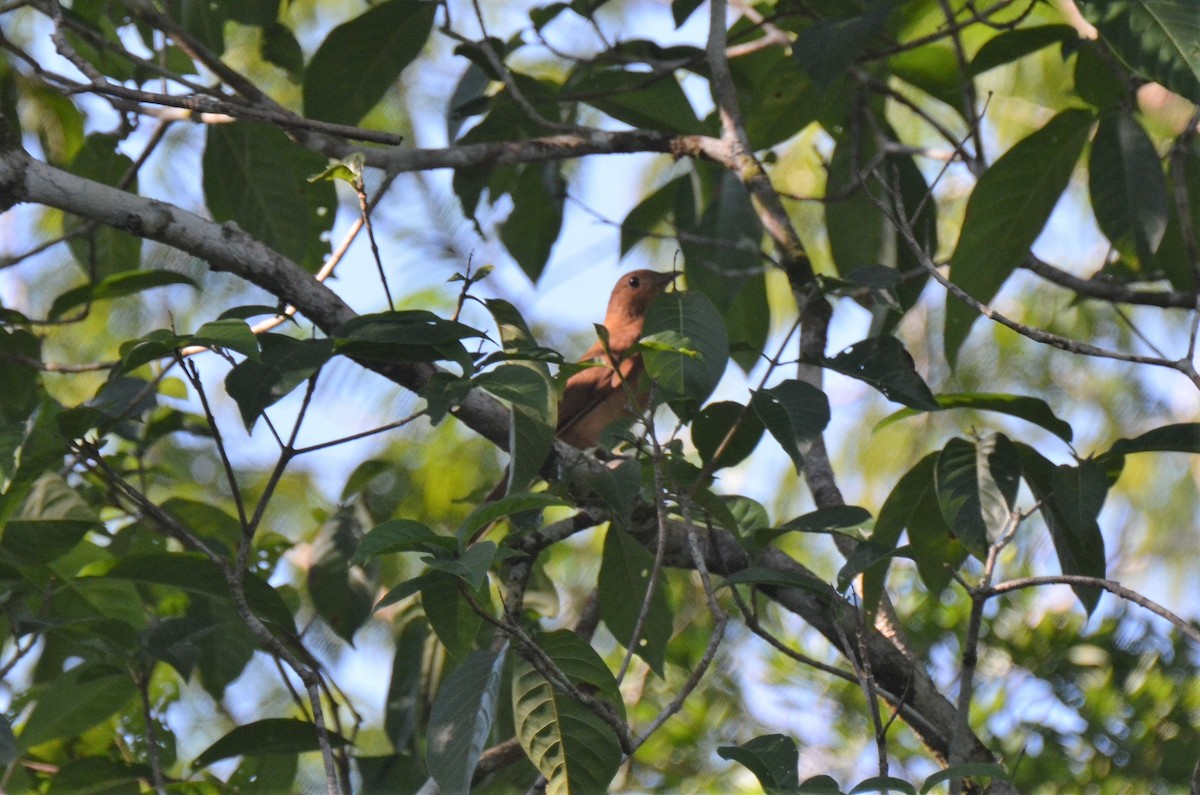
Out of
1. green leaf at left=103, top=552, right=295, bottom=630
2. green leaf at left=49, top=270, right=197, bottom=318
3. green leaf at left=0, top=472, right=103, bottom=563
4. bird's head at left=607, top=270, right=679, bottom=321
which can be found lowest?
green leaf at left=103, top=552, right=295, bottom=630

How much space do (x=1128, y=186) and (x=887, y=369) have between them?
109 cm

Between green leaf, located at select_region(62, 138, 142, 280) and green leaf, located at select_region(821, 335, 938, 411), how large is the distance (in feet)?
7.30

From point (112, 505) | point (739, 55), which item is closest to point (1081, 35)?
point (739, 55)

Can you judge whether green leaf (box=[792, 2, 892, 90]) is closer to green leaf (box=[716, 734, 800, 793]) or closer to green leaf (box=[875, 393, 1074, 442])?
green leaf (box=[875, 393, 1074, 442])

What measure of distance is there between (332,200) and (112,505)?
1.18 metres

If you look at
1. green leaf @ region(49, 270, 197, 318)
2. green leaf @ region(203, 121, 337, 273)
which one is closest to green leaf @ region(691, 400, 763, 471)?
green leaf @ region(49, 270, 197, 318)

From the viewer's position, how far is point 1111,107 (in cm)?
315

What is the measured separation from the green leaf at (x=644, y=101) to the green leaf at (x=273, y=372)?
169cm

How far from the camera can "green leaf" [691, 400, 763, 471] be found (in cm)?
257

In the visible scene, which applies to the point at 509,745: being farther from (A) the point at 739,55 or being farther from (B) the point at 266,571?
(A) the point at 739,55

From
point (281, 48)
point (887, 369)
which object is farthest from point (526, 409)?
point (281, 48)

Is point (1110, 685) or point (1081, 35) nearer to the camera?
point (1081, 35)

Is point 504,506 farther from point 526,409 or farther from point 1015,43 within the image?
point 1015,43

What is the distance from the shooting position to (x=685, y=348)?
2.27 m
